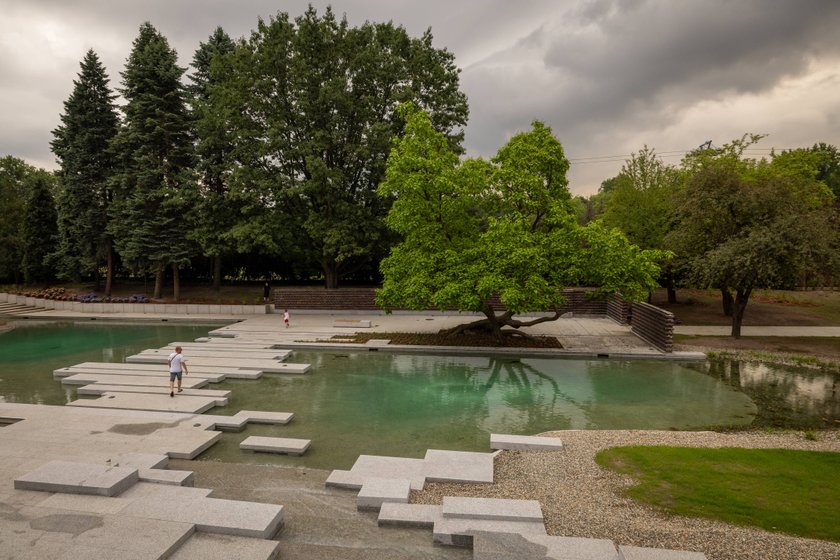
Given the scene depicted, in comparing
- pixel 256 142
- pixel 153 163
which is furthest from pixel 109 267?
pixel 256 142

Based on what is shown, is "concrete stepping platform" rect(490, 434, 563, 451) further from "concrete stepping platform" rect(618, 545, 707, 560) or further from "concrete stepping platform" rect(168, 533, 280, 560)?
"concrete stepping platform" rect(168, 533, 280, 560)

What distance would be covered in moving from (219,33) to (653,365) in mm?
40708

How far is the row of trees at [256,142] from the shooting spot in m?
31.2

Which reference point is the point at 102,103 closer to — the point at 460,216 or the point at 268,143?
the point at 268,143

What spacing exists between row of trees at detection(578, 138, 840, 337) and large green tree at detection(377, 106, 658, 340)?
2.60 metres

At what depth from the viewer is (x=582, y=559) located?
6375mm

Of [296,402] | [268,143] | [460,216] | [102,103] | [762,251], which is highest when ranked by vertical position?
[102,103]

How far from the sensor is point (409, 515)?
25.6ft

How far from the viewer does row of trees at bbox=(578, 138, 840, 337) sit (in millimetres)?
20656

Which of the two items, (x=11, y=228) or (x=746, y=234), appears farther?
(x=11, y=228)

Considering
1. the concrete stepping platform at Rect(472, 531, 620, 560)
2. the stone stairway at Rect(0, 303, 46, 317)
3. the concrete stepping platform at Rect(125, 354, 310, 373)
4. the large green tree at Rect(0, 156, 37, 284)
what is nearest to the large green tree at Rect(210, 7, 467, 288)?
the concrete stepping platform at Rect(125, 354, 310, 373)

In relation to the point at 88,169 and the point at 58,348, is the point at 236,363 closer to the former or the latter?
the point at 58,348

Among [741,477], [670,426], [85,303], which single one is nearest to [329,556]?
[741,477]

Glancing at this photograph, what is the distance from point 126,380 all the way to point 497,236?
15.1 metres
